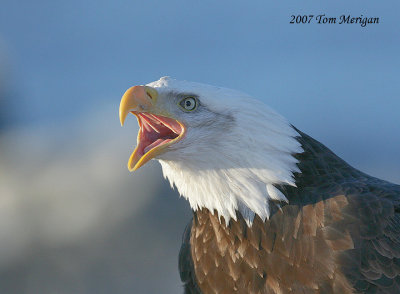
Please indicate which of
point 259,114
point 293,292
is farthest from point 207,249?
point 259,114

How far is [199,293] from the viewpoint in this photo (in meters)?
3.31

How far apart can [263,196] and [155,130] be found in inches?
31.1

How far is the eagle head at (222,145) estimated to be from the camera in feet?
9.73

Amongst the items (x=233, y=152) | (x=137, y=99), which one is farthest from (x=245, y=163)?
(x=137, y=99)

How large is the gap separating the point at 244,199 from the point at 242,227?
0.18 m

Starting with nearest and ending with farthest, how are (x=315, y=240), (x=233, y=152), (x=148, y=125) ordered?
(x=315, y=240)
(x=233, y=152)
(x=148, y=125)

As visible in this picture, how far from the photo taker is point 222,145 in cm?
298

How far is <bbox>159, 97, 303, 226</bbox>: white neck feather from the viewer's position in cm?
297

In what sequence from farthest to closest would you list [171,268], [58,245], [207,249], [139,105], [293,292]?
[58,245], [171,268], [207,249], [139,105], [293,292]

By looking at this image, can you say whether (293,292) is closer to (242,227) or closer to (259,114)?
(242,227)

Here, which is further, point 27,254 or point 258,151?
point 27,254

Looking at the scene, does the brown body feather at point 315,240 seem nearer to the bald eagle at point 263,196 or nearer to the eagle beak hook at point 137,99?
the bald eagle at point 263,196

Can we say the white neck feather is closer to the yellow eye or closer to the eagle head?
the eagle head

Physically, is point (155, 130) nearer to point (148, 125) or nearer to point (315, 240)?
point (148, 125)
